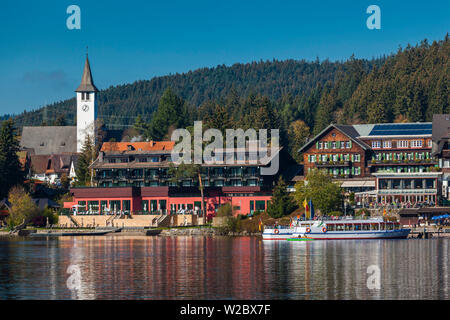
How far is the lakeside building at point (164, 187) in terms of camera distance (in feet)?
393

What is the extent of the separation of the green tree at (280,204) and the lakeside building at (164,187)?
739 centimetres

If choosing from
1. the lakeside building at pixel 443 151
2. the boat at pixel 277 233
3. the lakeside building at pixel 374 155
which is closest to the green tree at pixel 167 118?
the lakeside building at pixel 374 155

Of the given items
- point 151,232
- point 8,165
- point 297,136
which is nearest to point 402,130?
point 151,232

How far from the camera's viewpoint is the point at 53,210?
12838cm

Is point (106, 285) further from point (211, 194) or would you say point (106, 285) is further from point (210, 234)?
point (211, 194)

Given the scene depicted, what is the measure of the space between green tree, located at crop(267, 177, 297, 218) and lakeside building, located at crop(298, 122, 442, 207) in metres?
9.59

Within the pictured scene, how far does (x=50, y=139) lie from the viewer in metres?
195

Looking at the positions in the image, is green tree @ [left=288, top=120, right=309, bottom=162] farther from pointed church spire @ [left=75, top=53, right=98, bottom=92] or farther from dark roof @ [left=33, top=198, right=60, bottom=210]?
pointed church spire @ [left=75, top=53, right=98, bottom=92]

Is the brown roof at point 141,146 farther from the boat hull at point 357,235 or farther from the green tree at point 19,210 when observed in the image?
the boat hull at point 357,235

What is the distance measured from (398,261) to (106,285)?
24.0m

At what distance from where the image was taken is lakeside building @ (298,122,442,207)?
Answer: 381 ft

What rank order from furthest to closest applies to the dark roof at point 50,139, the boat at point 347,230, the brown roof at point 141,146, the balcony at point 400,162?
the dark roof at point 50,139 → the brown roof at point 141,146 → the balcony at point 400,162 → the boat at point 347,230

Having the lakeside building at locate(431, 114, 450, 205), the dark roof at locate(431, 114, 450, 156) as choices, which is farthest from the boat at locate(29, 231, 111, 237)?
the dark roof at locate(431, 114, 450, 156)
